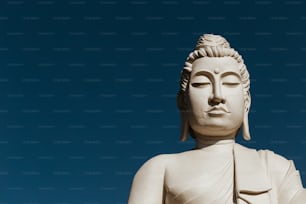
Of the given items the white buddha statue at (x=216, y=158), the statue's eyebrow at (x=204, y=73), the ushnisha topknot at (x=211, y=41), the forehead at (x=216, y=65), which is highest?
the ushnisha topknot at (x=211, y=41)

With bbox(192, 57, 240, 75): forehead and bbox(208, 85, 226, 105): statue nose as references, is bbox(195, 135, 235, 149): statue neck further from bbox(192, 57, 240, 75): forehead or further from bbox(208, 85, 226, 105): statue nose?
bbox(192, 57, 240, 75): forehead

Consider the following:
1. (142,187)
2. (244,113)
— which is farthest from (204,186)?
(244,113)

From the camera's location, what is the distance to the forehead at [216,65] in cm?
429

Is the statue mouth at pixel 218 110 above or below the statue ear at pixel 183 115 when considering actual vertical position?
below

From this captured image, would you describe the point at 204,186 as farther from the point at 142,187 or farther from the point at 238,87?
the point at 238,87

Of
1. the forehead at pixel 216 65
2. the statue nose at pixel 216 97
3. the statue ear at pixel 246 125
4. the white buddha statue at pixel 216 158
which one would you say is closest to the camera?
the white buddha statue at pixel 216 158

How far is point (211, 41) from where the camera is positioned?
14.7 feet

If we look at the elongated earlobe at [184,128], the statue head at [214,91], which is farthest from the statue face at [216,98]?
the elongated earlobe at [184,128]

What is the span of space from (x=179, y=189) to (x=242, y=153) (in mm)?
512

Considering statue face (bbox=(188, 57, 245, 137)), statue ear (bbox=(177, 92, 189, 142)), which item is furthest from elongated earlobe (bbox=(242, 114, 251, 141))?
statue ear (bbox=(177, 92, 189, 142))

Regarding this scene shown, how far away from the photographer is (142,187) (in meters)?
4.15

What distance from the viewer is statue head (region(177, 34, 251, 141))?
4215 millimetres

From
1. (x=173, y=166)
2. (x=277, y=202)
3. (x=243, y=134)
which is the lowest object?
(x=277, y=202)

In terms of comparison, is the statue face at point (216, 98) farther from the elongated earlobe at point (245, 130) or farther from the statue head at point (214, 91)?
the elongated earlobe at point (245, 130)
